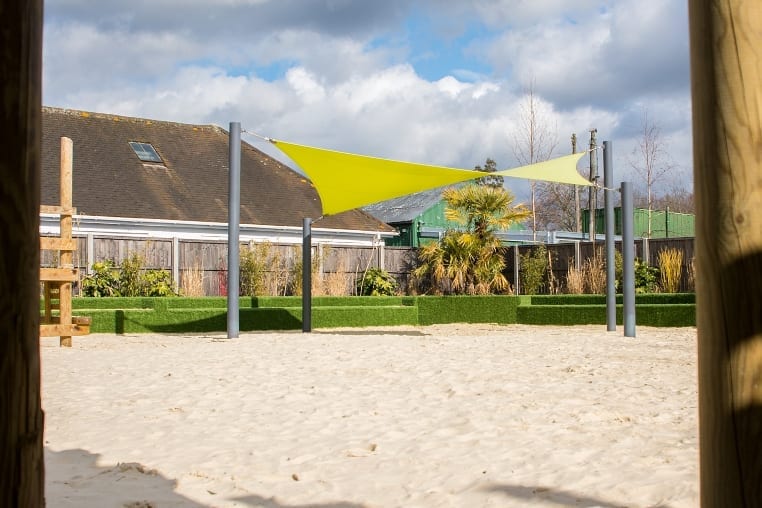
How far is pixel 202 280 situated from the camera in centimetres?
1603

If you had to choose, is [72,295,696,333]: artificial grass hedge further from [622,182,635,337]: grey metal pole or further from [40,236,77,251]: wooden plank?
[40,236,77,251]: wooden plank

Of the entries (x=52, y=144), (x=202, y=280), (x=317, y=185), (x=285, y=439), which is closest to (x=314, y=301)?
(x=202, y=280)

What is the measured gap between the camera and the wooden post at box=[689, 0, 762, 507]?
4.06 feet

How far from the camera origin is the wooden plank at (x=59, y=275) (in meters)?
8.22

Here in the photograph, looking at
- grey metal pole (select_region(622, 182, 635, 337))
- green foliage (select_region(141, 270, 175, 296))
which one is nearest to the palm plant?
green foliage (select_region(141, 270, 175, 296))

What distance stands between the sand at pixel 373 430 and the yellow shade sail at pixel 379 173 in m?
2.47

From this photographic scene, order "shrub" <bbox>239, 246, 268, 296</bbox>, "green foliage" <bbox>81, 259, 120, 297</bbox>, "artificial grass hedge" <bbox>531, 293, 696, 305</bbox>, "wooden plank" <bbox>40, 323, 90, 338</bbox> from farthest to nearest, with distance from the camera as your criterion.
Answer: "shrub" <bbox>239, 246, 268, 296</bbox> < "green foliage" <bbox>81, 259, 120, 297</bbox> < "artificial grass hedge" <bbox>531, 293, 696, 305</bbox> < "wooden plank" <bbox>40, 323, 90, 338</bbox>

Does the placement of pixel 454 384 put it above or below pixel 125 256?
below

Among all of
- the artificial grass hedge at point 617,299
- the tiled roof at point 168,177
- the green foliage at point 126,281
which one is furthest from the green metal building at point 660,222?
the green foliage at point 126,281

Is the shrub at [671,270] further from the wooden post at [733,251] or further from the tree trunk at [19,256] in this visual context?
the tree trunk at [19,256]

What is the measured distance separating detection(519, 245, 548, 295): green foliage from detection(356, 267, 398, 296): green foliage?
2.85m

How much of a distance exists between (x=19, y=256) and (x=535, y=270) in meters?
16.8

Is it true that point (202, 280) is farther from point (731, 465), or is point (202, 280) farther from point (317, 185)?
point (731, 465)

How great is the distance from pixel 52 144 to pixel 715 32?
64.8 ft
